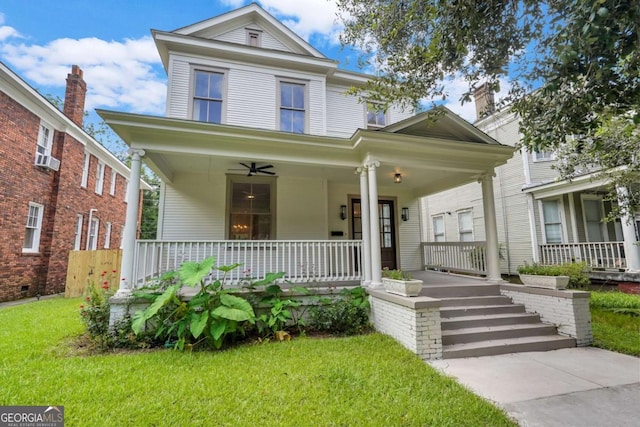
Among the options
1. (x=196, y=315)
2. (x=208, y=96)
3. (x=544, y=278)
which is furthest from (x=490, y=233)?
(x=208, y=96)

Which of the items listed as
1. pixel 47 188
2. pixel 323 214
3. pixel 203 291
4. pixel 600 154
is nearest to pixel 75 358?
pixel 203 291

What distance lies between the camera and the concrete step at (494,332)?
15.1 ft

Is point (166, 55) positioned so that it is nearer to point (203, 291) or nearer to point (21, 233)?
point (203, 291)

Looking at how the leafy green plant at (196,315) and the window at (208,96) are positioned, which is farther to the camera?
the window at (208,96)

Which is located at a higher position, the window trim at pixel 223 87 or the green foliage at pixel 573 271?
the window trim at pixel 223 87

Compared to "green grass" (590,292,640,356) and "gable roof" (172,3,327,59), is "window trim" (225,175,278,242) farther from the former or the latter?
"green grass" (590,292,640,356)

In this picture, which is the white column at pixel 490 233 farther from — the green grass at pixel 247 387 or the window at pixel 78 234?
the window at pixel 78 234

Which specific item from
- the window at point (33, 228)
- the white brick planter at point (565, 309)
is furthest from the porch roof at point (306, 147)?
the window at point (33, 228)

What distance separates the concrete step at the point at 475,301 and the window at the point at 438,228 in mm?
8132

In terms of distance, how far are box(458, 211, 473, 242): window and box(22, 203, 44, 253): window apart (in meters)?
15.8

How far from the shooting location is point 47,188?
394 inches

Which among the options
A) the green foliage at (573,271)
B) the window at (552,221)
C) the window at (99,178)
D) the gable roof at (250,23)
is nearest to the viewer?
the green foliage at (573,271)

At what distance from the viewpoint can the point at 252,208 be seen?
25.3 ft

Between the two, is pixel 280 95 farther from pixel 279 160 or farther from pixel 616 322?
pixel 616 322
